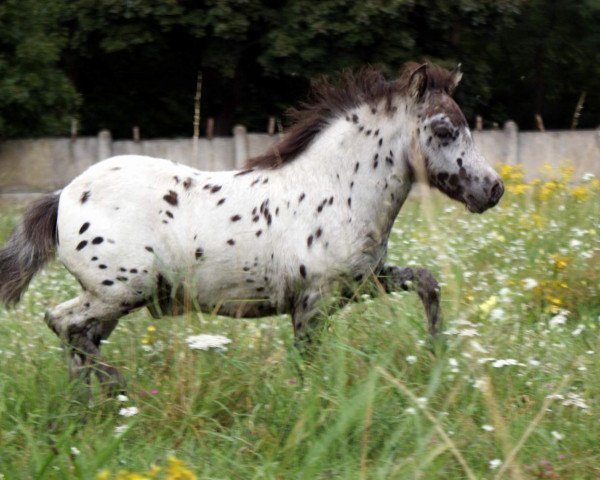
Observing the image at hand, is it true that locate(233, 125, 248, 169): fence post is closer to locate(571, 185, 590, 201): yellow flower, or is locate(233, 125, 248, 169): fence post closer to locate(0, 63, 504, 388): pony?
locate(571, 185, 590, 201): yellow flower

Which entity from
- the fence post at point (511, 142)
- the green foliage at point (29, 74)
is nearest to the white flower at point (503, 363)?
the green foliage at point (29, 74)

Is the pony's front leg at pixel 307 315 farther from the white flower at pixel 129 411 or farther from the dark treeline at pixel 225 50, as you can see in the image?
the dark treeline at pixel 225 50

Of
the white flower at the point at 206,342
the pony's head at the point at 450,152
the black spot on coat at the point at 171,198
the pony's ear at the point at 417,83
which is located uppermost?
the pony's ear at the point at 417,83

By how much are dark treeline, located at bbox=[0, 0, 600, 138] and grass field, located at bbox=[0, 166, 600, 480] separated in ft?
60.6

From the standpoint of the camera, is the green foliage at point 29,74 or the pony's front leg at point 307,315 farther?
the green foliage at point 29,74

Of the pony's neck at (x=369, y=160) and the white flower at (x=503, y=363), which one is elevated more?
the pony's neck at (x=369, y=160)

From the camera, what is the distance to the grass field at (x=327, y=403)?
13.6 feet

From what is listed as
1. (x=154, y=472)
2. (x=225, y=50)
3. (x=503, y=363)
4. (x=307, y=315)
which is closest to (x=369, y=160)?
(x=307, y=315)

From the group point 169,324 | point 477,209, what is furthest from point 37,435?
point 477,209

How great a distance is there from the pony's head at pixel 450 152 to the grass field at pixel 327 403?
67 centimetres

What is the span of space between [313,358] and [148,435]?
95 cm

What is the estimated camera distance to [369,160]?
6074 mm

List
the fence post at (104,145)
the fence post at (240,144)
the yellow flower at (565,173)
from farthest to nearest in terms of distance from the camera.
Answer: the fence post at (104,145) < the fence post at (240,144) < the yellow flower at (565,173)

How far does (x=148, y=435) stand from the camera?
461cm
